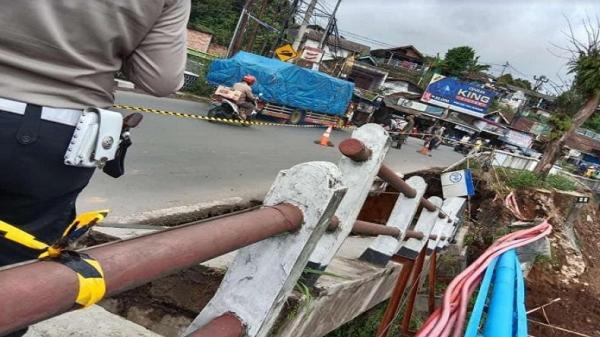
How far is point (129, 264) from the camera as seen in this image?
831 millimetres

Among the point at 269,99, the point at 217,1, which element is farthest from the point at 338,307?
the point at 217,1

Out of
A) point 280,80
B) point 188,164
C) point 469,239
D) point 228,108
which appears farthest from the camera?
point 280,80

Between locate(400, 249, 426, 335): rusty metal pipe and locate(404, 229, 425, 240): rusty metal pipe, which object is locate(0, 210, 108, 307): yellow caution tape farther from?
locate(404, 229, 425, 240): rusty metal pipe

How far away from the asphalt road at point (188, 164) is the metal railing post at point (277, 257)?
9.79 ft

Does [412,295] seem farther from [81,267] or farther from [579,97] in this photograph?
[579,97]

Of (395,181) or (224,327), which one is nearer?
(224,327)

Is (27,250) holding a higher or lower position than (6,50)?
lower

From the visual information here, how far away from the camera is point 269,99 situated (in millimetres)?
16641

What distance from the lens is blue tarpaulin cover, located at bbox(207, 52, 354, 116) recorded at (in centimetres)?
1630

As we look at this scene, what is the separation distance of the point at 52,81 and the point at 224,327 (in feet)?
2.77

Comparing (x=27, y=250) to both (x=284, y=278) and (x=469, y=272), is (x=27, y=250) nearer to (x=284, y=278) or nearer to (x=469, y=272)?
(x=284, y=278)

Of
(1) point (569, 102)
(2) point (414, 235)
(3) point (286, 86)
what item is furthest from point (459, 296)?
(3) point (286, 86)

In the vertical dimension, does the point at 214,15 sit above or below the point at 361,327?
above

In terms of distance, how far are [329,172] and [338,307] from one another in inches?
58.6
